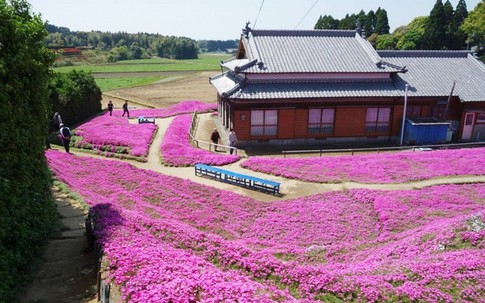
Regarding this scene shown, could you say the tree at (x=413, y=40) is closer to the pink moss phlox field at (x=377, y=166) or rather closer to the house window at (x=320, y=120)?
the house window at (x=320, y=120)

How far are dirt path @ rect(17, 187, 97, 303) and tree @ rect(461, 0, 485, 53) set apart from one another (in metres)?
75.0

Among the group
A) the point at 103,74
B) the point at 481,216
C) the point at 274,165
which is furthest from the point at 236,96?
the point at 103,74

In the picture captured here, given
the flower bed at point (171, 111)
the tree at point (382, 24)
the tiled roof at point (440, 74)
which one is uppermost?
the tree at point (382, 24)

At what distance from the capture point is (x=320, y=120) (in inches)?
1278

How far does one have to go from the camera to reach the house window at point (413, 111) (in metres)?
33.9

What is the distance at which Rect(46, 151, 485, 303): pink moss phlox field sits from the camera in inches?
395

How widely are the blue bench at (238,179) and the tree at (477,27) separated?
64.4 metres

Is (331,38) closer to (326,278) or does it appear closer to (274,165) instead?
(274,165)

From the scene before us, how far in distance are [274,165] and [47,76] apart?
1593 cm

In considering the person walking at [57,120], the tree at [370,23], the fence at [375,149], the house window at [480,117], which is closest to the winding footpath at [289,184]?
the fence at [375,149]

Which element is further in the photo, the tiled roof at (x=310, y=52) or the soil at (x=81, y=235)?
the tiled roof at (x=310, y=52)

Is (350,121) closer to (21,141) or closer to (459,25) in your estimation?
(21,141)

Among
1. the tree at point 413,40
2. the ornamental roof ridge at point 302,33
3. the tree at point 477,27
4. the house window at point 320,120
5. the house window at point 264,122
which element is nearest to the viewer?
the house window at point 264,122

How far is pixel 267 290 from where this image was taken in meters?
9.83
